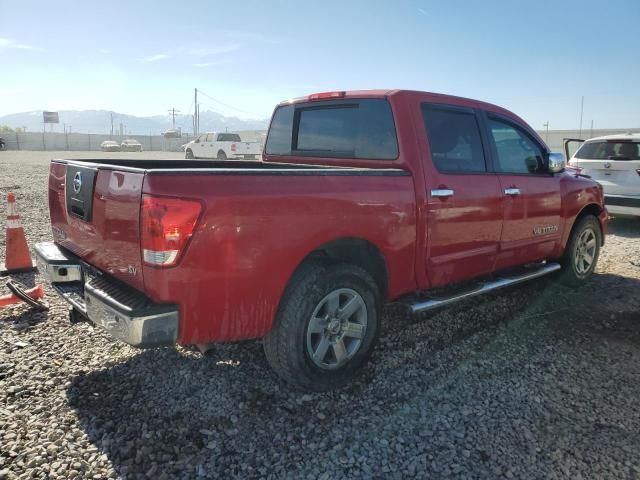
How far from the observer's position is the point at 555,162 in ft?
15.5

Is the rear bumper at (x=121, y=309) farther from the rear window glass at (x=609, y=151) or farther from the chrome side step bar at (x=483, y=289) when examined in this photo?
the rear window glass at (x=609, y=151)

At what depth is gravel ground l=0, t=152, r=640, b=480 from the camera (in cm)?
250

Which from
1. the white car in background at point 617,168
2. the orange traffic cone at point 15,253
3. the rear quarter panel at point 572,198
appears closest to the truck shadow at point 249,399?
the rear quarter panel at point 572,198

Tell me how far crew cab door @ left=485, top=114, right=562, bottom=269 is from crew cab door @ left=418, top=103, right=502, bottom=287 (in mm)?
178

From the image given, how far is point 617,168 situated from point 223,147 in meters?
21.4

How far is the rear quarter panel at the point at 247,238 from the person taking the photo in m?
2.46

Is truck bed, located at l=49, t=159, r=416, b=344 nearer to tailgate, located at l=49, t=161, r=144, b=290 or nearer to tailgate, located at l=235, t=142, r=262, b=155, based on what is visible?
tailgate, located at l=49, t=161, r=144, b=290

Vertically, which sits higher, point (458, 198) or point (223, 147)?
point (223, 147)

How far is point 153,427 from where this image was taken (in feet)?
9.03

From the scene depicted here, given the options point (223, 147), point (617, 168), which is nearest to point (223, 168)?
point (617, 168)

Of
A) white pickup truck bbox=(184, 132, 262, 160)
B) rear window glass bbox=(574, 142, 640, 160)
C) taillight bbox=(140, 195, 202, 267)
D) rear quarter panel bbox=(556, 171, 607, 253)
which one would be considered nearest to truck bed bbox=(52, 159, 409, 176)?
taillight bbox=(140, 195, 202, 267)

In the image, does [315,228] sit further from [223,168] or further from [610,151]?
[610,151]

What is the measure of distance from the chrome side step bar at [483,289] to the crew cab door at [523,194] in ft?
0.43

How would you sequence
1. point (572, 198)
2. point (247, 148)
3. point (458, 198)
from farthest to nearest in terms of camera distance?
point (247, 148), point (572, 198), point (458, 198)
